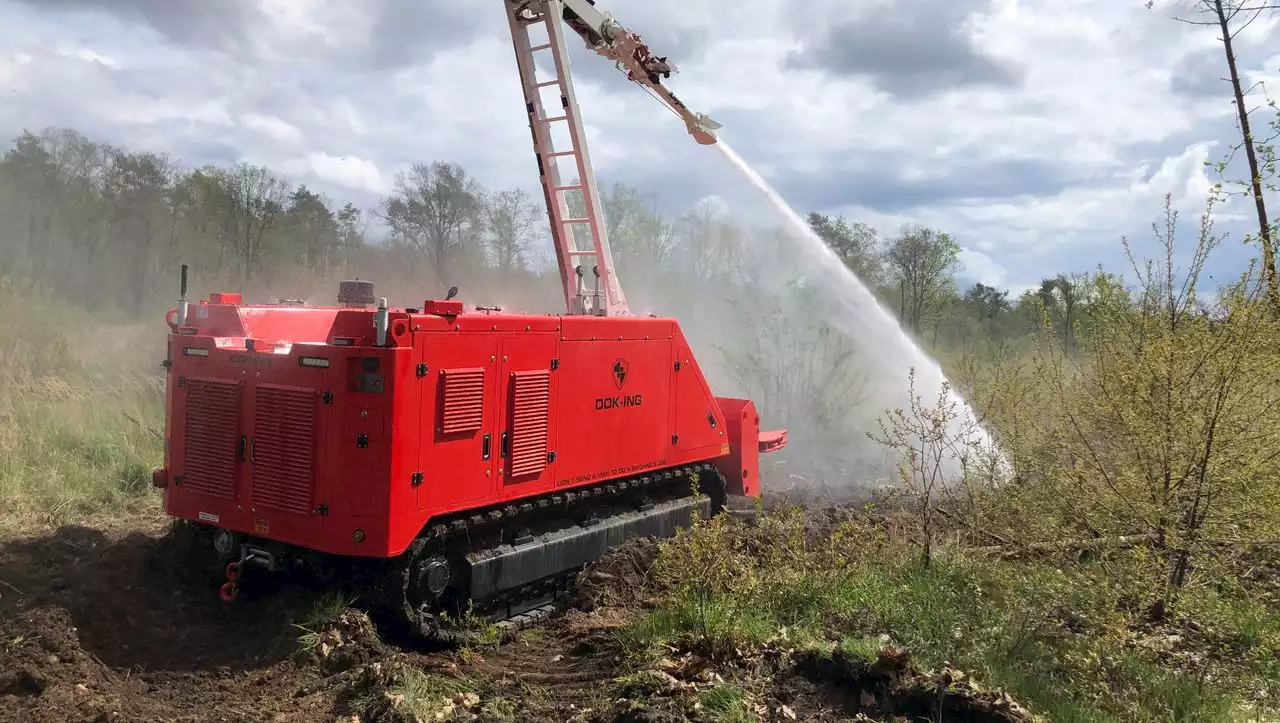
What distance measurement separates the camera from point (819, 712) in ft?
13.8

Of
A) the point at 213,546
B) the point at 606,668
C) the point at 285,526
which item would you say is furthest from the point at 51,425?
the point at 606,668

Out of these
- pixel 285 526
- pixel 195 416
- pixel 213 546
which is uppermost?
pixel 195 416

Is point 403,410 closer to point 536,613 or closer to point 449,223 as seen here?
point 536,613

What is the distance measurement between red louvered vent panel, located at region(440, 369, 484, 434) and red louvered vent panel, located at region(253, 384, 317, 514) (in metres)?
0.81

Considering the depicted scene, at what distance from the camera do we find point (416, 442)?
507 cm

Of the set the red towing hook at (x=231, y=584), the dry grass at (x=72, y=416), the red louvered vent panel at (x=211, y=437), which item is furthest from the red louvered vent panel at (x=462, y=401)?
the dry grass at (x=72, y=416)

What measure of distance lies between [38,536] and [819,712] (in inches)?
262

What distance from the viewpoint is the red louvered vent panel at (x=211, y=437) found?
546 centimetres

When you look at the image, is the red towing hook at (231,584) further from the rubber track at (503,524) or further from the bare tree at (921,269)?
the bare tree at (921,269)

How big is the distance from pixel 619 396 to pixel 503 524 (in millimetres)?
1567

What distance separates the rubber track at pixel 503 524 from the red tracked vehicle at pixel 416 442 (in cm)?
2

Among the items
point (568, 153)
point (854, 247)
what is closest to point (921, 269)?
point (854, 247)

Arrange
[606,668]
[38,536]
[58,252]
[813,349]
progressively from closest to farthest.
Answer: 1. [606,668]
2. [38,536]
3. [813,349]
4. [58,252]

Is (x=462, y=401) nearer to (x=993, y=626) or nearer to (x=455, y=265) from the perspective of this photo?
(x=993, y=626)
